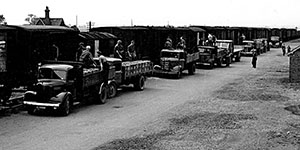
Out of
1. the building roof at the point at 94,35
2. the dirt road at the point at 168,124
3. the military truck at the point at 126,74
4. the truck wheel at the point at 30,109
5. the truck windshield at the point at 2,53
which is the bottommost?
the dirt road at the point at 168,124

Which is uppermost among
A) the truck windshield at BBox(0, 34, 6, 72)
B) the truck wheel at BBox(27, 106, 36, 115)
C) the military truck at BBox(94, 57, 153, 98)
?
the truck windshield at BBox(0, 34, 6, 72)

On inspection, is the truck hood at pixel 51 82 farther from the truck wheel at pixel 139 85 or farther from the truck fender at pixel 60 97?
the truck wheel at pixel 139 85

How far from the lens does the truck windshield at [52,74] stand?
49.8 ft

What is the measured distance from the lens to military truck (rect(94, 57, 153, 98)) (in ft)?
61.5

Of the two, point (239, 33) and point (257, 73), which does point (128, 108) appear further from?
point (239, 33)

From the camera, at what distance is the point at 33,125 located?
1316 centimetres

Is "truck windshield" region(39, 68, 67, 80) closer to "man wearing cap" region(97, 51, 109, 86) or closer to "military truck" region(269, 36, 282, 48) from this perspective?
"man wearing cap" region(97, 51, 109, 86)

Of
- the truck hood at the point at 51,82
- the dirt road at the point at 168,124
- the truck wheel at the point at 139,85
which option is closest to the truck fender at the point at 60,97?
the truck hood at the point at 51,82

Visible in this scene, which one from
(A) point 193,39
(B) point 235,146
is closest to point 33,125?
(B) point 235,146

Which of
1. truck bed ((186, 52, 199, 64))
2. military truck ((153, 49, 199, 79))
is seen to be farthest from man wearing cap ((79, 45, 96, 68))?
truck bed ((186, 52, 199, 64))

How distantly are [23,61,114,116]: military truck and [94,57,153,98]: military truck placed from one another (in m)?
1.46

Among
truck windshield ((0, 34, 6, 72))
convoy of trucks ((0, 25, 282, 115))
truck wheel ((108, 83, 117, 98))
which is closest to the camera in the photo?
convoy of trucks ((0, 25, 282, 115))

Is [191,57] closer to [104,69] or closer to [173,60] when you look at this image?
[173,60]

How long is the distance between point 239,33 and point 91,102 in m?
47.5
